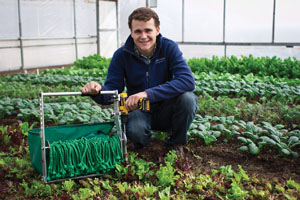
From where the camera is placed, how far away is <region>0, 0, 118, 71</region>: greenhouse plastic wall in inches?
360

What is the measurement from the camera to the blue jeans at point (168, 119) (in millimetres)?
2586

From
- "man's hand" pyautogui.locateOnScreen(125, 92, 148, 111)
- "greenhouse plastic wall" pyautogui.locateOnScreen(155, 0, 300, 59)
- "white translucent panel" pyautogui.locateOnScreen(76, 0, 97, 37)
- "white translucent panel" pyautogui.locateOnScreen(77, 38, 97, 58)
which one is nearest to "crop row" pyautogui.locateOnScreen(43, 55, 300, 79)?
"greenhouse plastic wall" pyautogui.locateOnScreen(155, 0, 300, 59)

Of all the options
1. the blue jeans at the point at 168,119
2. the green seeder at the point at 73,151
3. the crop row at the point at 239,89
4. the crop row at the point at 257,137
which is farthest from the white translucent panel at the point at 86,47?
the green seeder at the point at 73,151

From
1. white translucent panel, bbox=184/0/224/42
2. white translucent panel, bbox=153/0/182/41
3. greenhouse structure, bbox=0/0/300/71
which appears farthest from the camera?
A: white translucent panel, bbox=153/0/182/41

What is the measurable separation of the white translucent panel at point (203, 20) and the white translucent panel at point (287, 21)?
5.30 ft

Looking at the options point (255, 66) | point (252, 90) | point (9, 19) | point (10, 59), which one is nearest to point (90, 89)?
point (252, 90)

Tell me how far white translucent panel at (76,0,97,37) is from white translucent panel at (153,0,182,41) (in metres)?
2.74

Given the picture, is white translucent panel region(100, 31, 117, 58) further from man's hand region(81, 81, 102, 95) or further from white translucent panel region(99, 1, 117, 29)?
man's hand region(81, 81, 102, 95)

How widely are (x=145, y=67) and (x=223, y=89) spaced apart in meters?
2.64

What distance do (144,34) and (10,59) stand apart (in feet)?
25.2

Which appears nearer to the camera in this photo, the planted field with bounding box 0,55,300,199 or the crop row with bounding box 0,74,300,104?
the planted field with bounding box 0,55,300,199

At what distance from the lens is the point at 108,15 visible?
11984 mm

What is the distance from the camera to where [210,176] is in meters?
2.33

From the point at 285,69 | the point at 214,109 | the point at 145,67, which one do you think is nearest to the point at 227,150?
the point at 145,67
